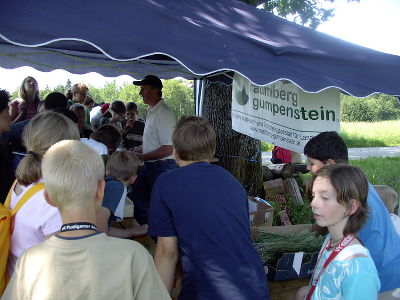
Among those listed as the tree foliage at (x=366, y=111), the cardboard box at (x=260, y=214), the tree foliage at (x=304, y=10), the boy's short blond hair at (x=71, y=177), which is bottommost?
the cardboard box at (x=260, y=214)

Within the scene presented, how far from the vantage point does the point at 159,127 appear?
459 cm

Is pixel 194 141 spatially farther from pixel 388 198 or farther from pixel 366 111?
pixel 366 111

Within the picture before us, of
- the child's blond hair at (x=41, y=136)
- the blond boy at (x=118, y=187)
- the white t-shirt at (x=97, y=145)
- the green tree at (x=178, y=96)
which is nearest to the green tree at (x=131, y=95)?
the green tree at (x=178, y=96)

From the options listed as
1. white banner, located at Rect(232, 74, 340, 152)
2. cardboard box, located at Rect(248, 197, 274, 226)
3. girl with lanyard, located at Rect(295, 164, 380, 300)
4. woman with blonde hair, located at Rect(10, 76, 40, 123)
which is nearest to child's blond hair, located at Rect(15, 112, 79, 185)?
girl with lanyard, located at Rect(295, 164, 380, 300)

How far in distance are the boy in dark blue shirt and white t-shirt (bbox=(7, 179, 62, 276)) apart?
45cm

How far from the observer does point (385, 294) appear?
7.03 ft

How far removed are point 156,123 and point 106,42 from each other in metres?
2.28

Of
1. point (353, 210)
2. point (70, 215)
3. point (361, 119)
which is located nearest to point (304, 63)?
point (353, 210)

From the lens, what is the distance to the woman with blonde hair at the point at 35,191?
1747mm

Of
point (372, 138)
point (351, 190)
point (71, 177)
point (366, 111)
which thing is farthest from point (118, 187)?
point (366, 111)

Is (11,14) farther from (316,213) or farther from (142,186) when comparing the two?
(142,186)

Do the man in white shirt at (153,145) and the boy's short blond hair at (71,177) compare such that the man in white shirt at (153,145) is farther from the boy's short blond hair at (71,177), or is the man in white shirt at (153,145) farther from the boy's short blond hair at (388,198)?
the boy's short blond hair at (71,177)

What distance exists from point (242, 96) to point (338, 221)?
7.65ft

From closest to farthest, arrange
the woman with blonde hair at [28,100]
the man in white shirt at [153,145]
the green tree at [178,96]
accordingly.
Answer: the man in white shirt at [153,145]
the woman with blonde hair at [28,100]
the green tree at [178,96]
